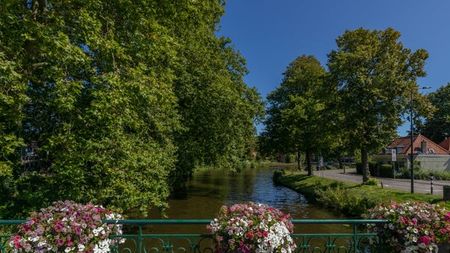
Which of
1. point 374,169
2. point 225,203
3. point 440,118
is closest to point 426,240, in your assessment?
point 225,203

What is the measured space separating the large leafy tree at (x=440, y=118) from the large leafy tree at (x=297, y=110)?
44.4 m

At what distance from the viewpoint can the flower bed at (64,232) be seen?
4.86m

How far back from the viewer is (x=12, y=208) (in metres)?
11.9

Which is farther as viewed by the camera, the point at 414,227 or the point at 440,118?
the point at 440,118

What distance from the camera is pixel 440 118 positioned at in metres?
79.1

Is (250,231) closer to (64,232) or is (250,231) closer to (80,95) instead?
(64,232)

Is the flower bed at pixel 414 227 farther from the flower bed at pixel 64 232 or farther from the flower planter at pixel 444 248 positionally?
the flower bed at pixel 64 232

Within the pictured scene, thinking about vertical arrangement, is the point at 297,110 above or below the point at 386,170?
above

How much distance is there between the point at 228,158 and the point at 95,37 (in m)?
19.7

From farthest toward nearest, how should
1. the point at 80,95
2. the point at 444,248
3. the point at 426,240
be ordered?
the point at 80,95
the point at 444,248
the point at 426,240

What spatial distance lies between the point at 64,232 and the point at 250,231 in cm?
241

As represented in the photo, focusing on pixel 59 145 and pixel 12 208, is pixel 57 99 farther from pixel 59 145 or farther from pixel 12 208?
pixel 12 208

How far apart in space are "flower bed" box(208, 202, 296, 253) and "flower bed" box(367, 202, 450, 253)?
5.43 ft

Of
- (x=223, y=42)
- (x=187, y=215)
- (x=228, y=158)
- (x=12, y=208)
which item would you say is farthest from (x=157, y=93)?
(x=223, y=42)
